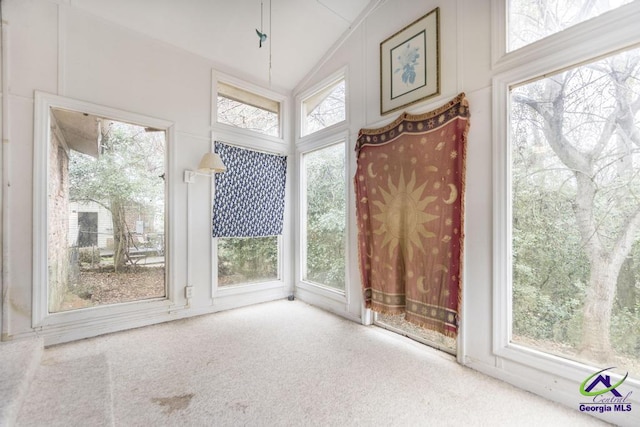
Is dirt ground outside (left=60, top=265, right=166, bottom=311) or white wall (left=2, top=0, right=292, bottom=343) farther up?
white wall (left=2, top=0, right=292, bottom=343)

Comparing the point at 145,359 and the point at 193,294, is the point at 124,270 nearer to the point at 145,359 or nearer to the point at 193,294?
the point at 193,294

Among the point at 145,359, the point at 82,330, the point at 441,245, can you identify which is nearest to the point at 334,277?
the point at 441,245

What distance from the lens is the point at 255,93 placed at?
3844mm

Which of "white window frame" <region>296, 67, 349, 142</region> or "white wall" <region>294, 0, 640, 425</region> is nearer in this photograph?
"white wall" <region>294, 0, 640, 425</region>

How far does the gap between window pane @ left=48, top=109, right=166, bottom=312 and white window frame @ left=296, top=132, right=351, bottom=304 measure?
1759 millimetres

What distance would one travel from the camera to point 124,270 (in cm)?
294

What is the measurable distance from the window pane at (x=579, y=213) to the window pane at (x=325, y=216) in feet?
6.03

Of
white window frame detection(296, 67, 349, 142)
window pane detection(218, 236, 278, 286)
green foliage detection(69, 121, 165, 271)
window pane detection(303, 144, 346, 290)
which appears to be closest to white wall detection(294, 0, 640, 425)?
white window frame detection(296, 67, 349, 142)

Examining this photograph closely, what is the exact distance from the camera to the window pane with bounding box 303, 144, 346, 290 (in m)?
3.43

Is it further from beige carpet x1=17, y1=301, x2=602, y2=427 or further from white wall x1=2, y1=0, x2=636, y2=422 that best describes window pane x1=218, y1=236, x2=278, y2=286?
beige carpet x1=17, y1=301, x2=602, y2=427

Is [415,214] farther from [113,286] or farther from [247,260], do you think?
[113,286]

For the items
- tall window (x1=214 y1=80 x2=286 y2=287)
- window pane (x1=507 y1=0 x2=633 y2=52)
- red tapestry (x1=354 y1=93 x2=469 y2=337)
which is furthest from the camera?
tall window (x1=214 y1=80 x2=286 y2=287)

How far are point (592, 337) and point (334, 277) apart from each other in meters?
2.37

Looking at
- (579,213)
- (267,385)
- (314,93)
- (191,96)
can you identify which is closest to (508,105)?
(579,213)
